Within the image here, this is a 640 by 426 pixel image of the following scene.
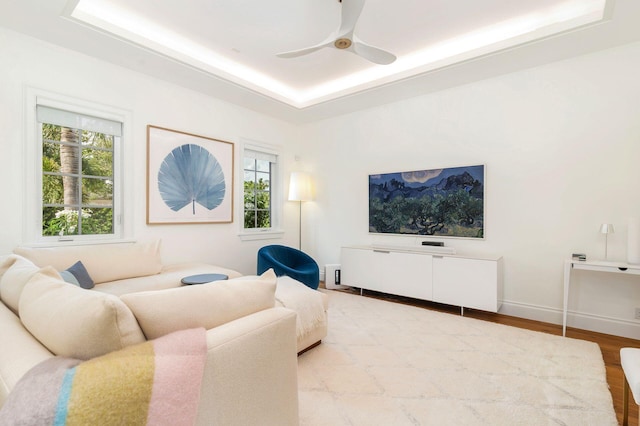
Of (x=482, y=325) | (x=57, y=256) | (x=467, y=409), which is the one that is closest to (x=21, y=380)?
(x=467, y=409)

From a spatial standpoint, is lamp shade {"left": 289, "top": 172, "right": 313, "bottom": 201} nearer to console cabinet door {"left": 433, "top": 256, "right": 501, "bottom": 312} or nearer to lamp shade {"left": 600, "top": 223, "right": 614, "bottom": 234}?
console cabinet door {"left": 433, "top": 256, "right": 501, "bottom": 312}

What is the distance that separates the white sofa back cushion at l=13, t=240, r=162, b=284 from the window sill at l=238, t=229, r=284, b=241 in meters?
1.31

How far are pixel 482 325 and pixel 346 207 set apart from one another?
8.16 feet

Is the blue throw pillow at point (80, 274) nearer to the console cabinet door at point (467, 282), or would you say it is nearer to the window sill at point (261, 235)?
the window sill at point (261, 235)

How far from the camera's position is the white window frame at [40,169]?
279cm

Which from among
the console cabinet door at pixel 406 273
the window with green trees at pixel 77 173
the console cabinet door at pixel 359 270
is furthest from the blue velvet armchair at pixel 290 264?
the window with green trees at pixel 77 173

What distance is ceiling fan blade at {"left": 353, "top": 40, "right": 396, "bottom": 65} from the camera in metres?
2.63

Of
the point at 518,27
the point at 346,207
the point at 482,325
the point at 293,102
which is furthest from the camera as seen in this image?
the point at 346,207

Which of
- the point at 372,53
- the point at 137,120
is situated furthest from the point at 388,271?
the point at 137,120

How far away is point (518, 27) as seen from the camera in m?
2.98

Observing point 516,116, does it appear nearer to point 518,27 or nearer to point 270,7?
point 518,27

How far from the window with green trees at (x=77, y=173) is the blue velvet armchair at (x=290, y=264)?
1696mm

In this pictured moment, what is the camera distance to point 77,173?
10.4 feet

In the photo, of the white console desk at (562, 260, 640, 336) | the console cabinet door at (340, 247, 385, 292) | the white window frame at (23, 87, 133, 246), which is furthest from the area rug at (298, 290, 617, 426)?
the white window frame at (23, 87, 133, 246)
